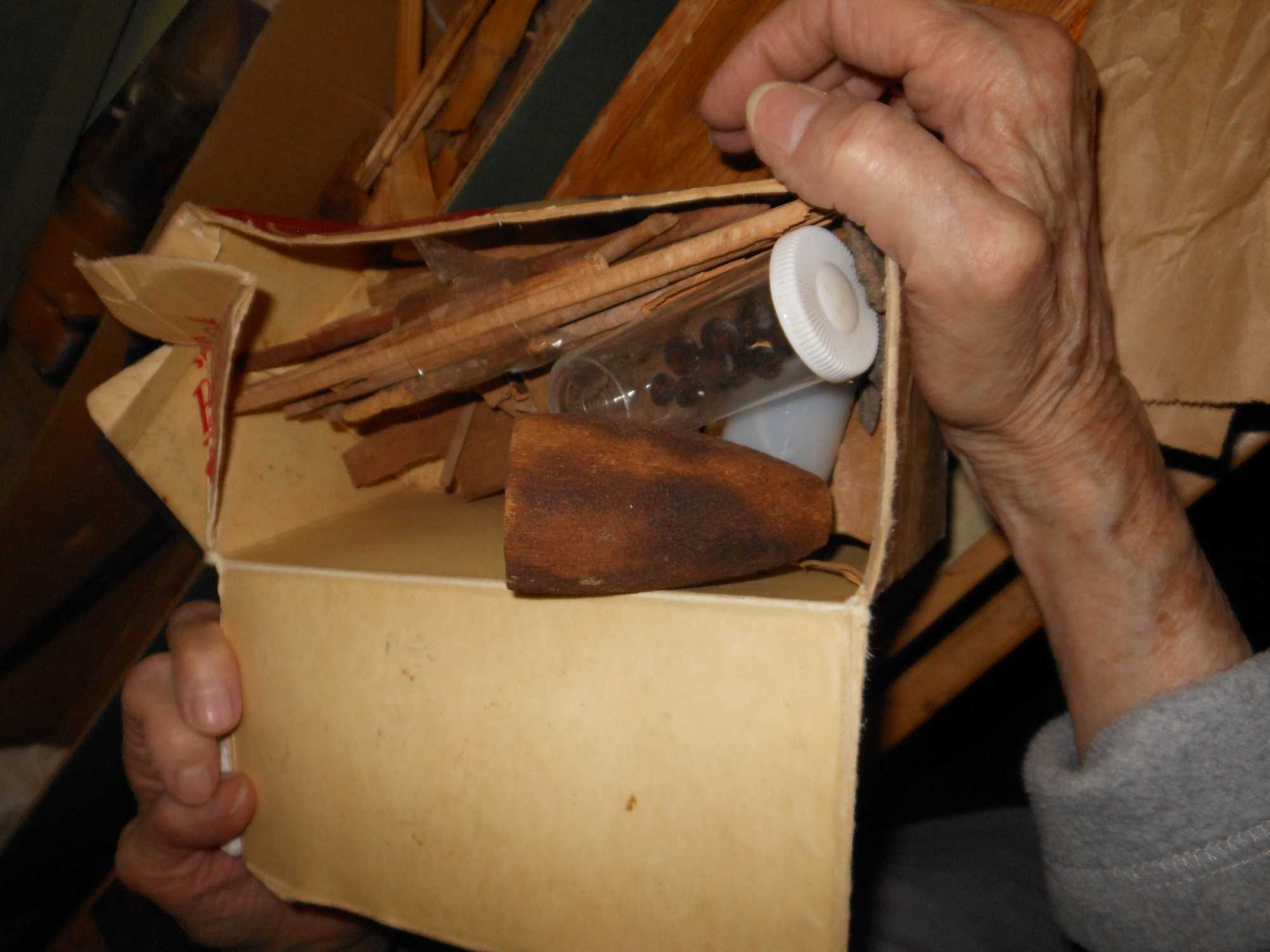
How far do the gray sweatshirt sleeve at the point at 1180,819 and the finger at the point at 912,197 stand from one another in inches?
12.1

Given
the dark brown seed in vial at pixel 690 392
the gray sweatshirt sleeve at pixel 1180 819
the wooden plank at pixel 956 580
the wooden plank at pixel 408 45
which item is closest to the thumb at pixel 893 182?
the dark brown seed in vial at pixel 690 392

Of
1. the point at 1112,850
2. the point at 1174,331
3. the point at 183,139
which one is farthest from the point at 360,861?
the point at 183,139

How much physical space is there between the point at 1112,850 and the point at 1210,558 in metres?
0.95

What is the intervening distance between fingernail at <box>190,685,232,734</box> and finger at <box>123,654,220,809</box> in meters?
0.04

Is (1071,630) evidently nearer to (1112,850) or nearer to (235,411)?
(1112,850)

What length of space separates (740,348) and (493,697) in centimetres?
31

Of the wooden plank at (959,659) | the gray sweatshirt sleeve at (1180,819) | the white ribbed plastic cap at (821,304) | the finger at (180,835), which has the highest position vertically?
the white ribbed plastic cap at (821,304)

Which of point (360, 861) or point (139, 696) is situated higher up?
point (360, 861)

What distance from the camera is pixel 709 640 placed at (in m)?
0.41

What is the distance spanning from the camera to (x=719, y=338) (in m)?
0.56

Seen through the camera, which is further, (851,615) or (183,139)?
(183,139)

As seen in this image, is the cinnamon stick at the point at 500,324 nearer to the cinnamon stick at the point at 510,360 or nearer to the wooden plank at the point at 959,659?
the cinnamon stick at the point at 510,360

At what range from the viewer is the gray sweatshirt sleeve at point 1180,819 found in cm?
45

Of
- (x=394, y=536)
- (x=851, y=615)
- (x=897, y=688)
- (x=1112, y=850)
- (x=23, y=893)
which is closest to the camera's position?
(x=851, y=615)
